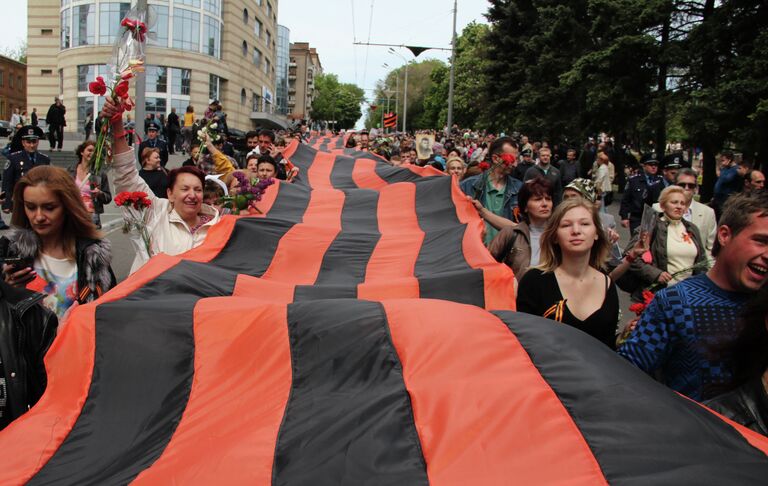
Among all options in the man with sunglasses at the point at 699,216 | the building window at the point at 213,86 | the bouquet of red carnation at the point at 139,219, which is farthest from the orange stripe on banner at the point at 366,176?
the building window at the point at 213,86

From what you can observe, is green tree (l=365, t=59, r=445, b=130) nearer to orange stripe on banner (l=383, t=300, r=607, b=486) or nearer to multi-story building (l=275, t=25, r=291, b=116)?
multi-story building (l=275, t=25, r=291, b=116)

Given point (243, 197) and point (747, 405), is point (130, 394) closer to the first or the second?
point (747, 405)

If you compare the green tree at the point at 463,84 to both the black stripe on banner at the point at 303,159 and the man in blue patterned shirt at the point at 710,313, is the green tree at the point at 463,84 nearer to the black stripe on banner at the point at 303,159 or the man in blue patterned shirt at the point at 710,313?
the black stripe on banner at the point at 303,159

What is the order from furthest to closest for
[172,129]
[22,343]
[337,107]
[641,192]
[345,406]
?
[337,107], [172,129], [641,192], [22,343], [345,406]

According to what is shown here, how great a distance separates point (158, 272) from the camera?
3979 millimetres

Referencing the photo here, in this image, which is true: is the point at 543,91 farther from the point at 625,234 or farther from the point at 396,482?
the point at 396,482

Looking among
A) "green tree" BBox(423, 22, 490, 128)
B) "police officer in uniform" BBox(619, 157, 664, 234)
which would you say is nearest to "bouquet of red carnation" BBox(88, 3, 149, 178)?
"police officer in uniform" BBox(619, 157, 664, 234)

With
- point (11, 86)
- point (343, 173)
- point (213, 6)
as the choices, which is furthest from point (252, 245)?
point (11, 86)

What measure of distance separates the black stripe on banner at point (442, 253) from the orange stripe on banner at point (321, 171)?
2.06 meters

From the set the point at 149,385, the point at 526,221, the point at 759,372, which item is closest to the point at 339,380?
the point at 149,385

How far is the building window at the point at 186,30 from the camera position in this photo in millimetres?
47000

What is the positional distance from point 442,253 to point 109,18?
45.6 m

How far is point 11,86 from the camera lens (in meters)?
71.3

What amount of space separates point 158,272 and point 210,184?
2.69 metres
